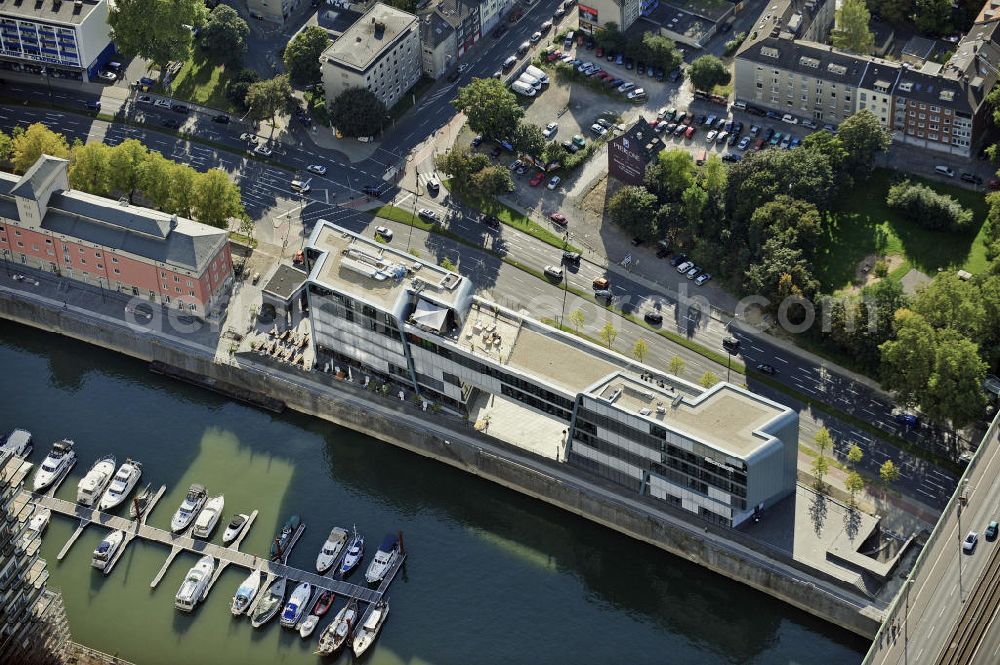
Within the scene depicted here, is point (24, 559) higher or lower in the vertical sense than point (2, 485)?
lower

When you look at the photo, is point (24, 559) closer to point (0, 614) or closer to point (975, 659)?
point (0, 614)

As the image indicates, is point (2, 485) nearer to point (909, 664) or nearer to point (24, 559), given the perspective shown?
point (24, 559)

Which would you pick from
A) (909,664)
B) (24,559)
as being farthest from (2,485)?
(909,664)

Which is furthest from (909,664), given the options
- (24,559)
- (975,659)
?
(24,559)

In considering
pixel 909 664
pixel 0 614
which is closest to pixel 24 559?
→ pixel 0 614

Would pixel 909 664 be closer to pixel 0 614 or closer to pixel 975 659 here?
pixel 975 659

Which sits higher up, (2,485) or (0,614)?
(2,485)
